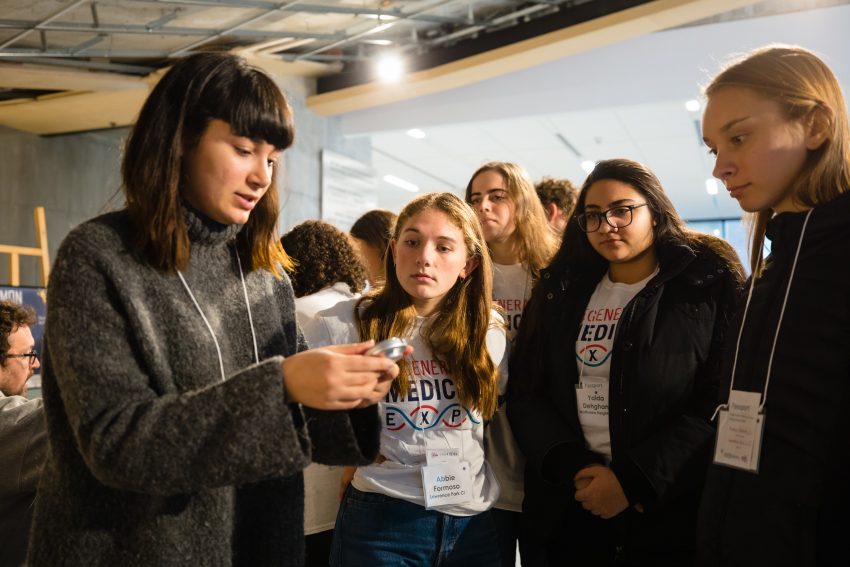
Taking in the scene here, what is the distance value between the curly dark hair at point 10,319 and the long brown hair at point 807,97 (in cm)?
247

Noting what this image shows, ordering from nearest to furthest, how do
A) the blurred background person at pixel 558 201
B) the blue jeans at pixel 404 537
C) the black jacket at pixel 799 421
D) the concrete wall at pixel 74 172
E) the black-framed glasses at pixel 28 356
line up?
the black jacket at pixel 799 421
the blue jeans at pixel 404 537
the black-framed glasses at pixel 28 356
the blurred background person at pixel 558 201
the concrete wall at pixel 74 172

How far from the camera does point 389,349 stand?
106 centimetres

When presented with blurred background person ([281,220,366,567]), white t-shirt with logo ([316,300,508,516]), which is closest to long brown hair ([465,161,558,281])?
blurred background person ([281,220,366,567])

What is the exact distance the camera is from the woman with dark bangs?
939 mm

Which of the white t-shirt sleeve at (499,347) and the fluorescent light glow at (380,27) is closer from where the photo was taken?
the white t-shirt sleeve at (499,347)

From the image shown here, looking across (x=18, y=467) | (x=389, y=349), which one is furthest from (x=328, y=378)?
(x=18, y=467)

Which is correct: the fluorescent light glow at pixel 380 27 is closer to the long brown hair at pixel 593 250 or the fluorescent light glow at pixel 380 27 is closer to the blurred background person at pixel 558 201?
the blurred background person at pixel 558 201

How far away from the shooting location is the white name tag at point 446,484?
179 centimetres

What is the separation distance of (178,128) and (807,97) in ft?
3.68

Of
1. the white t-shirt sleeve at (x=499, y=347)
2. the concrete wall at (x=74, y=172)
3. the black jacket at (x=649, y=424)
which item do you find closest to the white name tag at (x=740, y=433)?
the black jacket at (x=649, y=424)

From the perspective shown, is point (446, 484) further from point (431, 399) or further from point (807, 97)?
point (807, 97)

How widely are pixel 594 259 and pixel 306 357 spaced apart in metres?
1.39

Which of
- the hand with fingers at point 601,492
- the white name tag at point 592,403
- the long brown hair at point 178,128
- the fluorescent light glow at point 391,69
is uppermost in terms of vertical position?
the fluorescent light glow at point 391,69

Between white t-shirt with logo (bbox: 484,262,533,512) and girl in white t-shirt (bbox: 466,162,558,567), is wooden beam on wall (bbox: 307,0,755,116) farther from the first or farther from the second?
white t-shirt with logo (bbox: 484,262,533,512)
